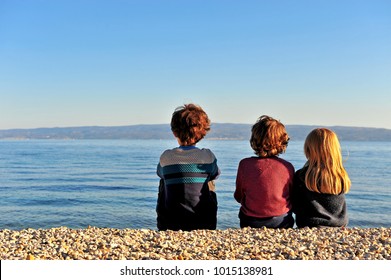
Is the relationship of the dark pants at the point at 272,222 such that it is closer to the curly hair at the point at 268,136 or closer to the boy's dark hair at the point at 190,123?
the curly hair at the point at 268,136

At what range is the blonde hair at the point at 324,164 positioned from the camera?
18.1 feet

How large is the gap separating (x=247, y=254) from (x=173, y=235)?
3.45ft

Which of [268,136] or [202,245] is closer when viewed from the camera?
[202,245]

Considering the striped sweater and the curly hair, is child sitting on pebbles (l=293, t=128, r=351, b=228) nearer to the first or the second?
the curly hair

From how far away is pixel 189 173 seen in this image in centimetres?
562

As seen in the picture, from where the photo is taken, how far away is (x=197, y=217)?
575 centimetres

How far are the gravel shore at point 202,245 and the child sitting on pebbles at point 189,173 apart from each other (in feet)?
1.01

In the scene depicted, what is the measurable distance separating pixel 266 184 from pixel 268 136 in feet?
1.89

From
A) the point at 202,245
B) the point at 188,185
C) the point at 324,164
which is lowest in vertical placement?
the point at 202,245

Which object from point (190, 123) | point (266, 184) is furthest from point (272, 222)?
point (190, 123)

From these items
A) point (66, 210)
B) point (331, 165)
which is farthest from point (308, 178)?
point (66, 210)

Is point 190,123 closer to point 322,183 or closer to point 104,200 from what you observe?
point 322,183

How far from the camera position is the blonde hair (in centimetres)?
550

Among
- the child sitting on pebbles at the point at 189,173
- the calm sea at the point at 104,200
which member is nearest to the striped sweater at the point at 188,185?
the child sitting on pebbles at the point at 189,173
